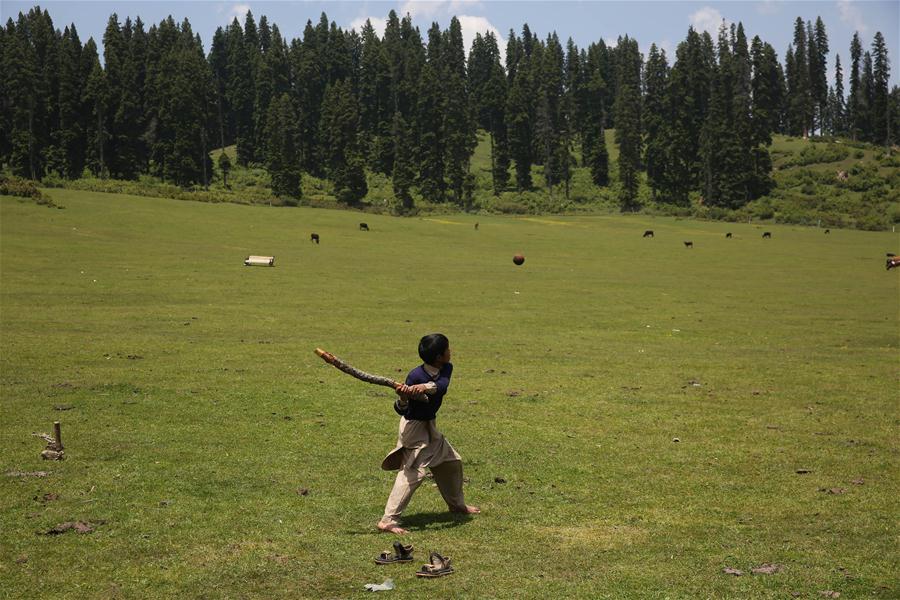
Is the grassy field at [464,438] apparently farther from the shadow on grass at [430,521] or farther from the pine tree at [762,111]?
the pine tree at [762,111]

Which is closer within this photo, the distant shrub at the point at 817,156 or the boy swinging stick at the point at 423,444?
the boy swinging stick at the point at 423,444

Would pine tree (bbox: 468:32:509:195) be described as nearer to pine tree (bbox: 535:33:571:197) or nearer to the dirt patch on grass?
pine tree (bbox: 535:33:571:197)

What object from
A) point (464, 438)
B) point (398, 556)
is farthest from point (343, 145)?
point (398, 556)

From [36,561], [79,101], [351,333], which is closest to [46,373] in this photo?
[351,333]

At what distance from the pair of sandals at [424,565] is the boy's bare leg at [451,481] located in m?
1.66

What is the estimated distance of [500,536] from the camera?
1055 centimetres

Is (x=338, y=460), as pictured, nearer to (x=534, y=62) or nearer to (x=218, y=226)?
(x=218, y=226)

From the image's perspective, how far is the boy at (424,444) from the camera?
10.8m

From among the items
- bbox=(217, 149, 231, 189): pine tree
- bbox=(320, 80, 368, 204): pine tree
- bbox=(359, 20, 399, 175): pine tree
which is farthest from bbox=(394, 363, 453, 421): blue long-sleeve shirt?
bbox=(359, 20, 399, 175): pine tree

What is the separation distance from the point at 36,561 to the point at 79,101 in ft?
470

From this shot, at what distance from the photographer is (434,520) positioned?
11359mm

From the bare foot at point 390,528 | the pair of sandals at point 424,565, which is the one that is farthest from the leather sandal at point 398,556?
the bare foot at point 390,528

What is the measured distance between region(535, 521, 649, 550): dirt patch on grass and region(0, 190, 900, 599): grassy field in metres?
0.04

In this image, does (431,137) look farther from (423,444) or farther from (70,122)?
(423,444)
